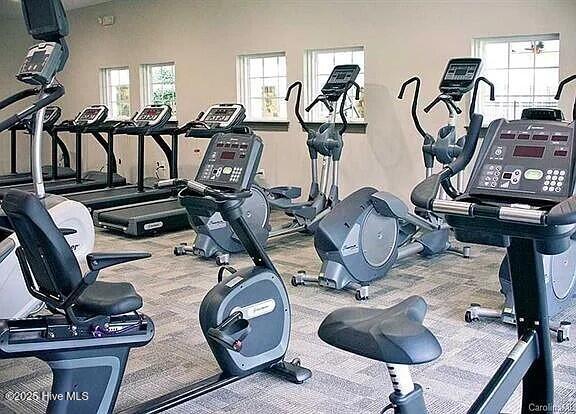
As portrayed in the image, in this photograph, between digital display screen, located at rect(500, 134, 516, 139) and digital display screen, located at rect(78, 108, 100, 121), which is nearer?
digital display screen, located at rect(500, 134, 516, 139)

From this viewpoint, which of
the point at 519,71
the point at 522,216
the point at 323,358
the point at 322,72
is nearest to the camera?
the point at 522,216

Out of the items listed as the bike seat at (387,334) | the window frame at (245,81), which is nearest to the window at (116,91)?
the window frame at (245,81)

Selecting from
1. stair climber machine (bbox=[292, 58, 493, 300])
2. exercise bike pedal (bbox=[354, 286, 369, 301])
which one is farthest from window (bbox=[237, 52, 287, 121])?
exercise bike pedal (bbox=[354, 286, 369, 301])

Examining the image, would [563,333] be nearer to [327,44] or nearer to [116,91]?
[327,44]

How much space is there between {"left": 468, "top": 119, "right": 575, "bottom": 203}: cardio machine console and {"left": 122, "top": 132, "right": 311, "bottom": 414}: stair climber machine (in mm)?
1240

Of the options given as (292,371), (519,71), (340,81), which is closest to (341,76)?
(340,81)

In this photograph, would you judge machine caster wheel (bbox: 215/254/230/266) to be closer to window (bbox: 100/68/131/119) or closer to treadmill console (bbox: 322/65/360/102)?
treadmill console (bbox: 322/65/360/102)

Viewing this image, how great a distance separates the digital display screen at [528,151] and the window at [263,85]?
6322mm

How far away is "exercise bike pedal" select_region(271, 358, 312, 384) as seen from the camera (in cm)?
337

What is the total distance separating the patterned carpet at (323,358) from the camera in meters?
3.16

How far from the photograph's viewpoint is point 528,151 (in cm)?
235

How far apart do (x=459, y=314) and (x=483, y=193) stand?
218cm

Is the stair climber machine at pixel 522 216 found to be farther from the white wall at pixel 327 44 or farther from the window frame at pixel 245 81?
the window frame at pixel 245 81

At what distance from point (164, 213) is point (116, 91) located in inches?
190
